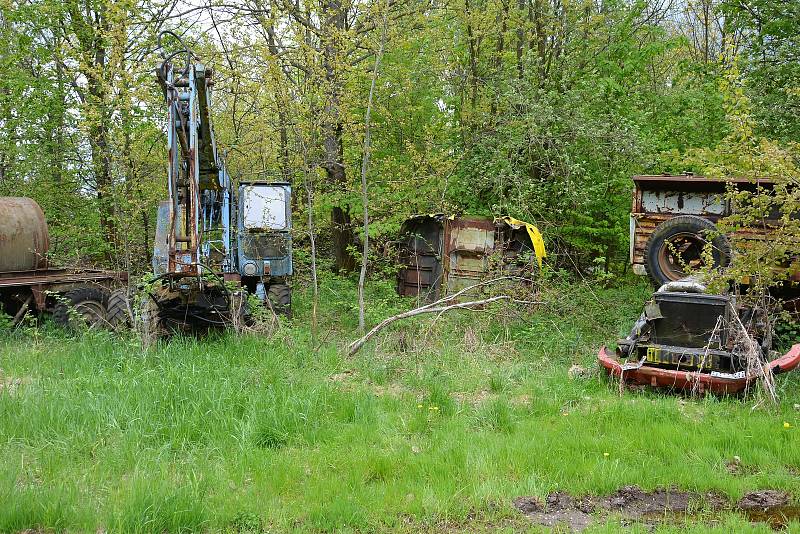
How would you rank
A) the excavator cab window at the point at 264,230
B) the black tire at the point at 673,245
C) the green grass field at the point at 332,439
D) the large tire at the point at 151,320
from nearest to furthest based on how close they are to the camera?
the green grass field at the point at 332,439, the large tire at the point at 151,320, the black tire at the point at 673,245, the excavator cab window at the point at 264,230

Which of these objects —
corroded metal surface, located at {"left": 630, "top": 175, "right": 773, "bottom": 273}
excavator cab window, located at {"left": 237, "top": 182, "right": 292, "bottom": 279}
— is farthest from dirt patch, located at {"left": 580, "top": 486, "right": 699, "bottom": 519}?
excavator cab window, located at {"left": 237, "top": 182, "right": 292, "bottom": 279}

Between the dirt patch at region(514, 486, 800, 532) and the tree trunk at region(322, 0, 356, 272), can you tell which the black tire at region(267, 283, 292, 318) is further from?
the dirt patch at region(514, 486, 800, 532)

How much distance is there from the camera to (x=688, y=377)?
6.66 m

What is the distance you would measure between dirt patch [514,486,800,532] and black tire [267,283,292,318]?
671 cm

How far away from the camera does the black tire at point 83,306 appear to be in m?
9.72

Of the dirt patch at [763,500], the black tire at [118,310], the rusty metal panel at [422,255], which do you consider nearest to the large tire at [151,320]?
the black tire at [118,310]

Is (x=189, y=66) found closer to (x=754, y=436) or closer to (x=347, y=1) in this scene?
(x=347, y=1)

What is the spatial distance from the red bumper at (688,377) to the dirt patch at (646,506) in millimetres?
2011

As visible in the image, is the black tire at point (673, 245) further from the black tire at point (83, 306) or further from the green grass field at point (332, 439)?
the black tire at point (83, 306)

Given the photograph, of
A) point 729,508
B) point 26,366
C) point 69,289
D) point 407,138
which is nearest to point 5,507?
point 26,366

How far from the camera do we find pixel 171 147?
7.99 metres

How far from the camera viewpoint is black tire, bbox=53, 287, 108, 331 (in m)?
9.72

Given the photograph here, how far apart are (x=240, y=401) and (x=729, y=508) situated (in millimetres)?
4036

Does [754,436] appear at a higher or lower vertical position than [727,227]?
Result: lower
